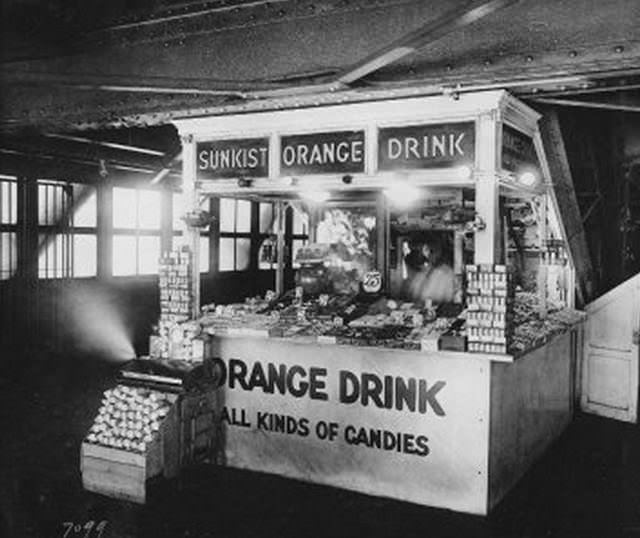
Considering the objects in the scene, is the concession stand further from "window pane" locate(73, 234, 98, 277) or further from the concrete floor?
"window pane" locate(73, 234, 98, 277)

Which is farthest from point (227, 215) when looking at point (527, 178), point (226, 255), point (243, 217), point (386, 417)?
point (386, 417)

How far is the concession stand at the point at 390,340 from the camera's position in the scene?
5875 mm

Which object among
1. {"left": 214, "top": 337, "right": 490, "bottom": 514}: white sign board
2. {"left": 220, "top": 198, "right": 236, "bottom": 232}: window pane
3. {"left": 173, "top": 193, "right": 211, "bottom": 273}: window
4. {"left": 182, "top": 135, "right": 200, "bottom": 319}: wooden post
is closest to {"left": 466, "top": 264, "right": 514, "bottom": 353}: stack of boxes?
{"left": 214, "top": 337, "right": 490, "bottom": 514}: white sign board

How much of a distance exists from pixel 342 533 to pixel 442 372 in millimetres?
1782

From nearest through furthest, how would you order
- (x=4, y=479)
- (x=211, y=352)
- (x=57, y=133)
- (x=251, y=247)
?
(x=4, y=479) < (x=211, y=352) < (x=57, y=133) < (x=251, y=247)

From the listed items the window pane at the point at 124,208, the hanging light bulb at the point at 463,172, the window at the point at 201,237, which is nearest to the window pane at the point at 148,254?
the window pane at the point at 124,208

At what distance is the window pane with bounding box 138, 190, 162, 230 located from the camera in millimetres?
14188

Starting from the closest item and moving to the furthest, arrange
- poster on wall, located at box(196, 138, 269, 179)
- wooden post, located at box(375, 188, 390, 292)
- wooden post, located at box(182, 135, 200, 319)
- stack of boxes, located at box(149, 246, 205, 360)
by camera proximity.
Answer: poster on wall, located at box(196, 138, 269, 179), stack of boxes, located at box(149, 246, 205, 360), wooden post, located at box(182, 135, 200, 319), wooden post, located at box(375, 188, 390, 292)

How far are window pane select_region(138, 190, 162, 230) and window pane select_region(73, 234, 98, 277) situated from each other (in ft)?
4.81

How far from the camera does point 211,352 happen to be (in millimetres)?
7270

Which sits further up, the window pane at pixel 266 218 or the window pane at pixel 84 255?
the window pane at pixel 266 218

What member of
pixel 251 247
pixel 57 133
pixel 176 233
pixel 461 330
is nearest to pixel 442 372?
pixel 461 330

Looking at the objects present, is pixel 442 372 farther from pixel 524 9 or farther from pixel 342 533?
pixel 524 9

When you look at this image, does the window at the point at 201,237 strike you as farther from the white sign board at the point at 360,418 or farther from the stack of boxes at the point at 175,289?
the white sign board at the point at 360,418
